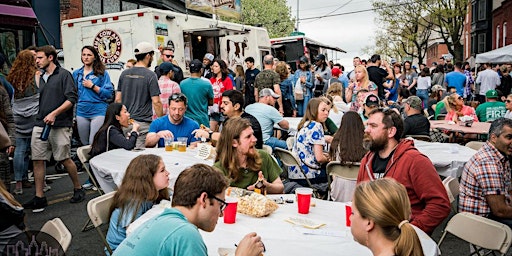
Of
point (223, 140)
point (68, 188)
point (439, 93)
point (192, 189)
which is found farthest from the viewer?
point (439, 93)

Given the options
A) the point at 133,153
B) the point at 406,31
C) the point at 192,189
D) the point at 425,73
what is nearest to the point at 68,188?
the point at 133,153

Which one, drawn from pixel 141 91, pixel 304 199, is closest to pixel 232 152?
pixel 304 199

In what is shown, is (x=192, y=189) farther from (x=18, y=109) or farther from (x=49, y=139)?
(x=18, y=109)

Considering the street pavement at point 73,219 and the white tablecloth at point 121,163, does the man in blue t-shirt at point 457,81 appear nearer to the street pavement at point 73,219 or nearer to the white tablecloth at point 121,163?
Answer: the street pavement at point 73,219

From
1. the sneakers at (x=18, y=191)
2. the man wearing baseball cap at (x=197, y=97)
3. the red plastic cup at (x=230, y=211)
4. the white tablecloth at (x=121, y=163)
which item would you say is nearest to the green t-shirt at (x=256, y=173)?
the white tablecloth at (x=121, y=163)

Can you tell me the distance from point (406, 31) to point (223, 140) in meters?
42.3

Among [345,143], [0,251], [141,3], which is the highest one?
[141,3]

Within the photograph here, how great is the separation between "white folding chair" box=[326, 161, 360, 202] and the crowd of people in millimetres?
23

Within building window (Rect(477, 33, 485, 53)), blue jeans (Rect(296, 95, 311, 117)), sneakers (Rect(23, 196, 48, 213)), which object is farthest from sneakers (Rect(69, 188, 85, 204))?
building window (Rect(477, 33, 485, 53))

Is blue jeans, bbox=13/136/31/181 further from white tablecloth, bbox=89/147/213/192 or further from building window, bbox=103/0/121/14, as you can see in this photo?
building window, bbox=103/0/121/14

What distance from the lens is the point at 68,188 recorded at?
25.8 feet

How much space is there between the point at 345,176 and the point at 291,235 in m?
2.01

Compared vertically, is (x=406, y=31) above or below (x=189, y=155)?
above

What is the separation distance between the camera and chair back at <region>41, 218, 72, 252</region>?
122 inches
